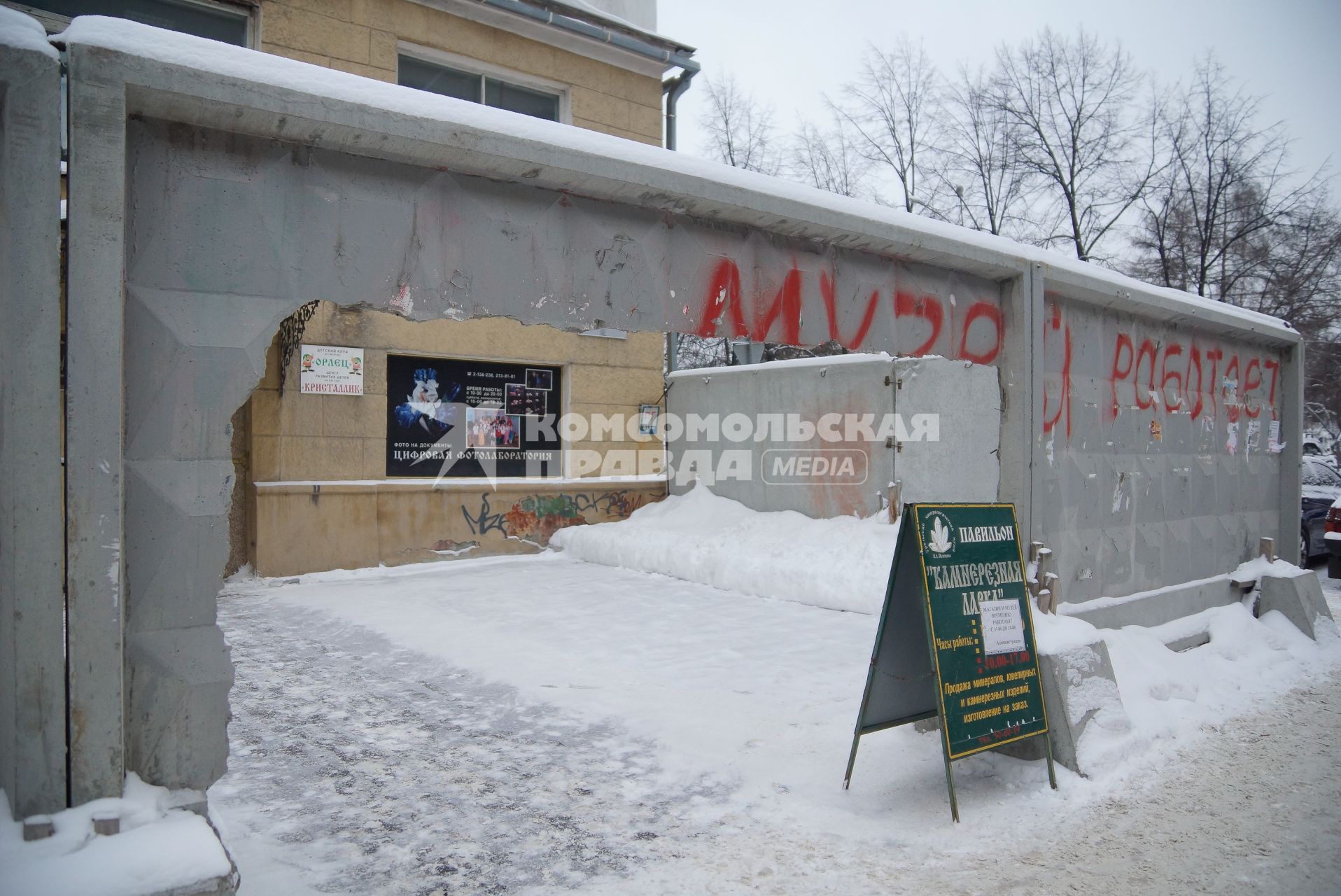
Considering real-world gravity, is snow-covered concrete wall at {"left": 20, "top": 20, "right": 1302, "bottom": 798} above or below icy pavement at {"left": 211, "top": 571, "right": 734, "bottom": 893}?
above

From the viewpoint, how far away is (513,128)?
11.0 feet

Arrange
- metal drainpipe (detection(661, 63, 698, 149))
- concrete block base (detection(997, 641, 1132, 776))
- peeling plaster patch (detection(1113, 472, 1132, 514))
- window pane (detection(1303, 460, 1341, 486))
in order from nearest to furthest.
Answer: concrete block base (detection(997, 641, 1132, 776)) < peeling plaster patch (detection(1113, 472, 1132, 514)) < metal drainpipe (detection(661, 63, 698, 149)) < window pane (detection(1303, 460, 1341, 486))

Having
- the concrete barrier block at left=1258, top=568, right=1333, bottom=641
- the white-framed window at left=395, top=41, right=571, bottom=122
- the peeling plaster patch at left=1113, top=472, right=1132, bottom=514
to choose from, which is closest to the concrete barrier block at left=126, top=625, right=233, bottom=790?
the peeling plaster patch at left=1113, top=472, right=1132, bottom=514

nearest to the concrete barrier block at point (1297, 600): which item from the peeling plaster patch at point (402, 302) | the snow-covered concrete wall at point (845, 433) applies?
the snow-covered concrete wall at point (845, 433)

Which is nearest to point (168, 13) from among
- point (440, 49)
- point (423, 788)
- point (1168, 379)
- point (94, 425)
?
point (440, 49)

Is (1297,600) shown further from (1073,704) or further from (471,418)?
(471,418)

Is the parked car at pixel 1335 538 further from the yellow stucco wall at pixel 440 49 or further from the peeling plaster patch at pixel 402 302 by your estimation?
the peeling plaster patch at pixel 402 302

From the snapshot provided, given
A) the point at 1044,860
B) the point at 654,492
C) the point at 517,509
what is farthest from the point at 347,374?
the point at 1044,860

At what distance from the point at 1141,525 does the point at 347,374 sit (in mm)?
8171

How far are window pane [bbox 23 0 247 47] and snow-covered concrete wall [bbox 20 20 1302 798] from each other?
25.5 ft

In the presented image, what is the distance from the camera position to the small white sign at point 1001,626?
4.16 metres

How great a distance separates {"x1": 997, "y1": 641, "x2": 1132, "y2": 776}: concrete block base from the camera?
435 centimetres

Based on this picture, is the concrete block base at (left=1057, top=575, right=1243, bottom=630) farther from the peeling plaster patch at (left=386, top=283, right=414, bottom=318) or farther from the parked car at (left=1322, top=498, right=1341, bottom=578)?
the parked car at (left=1322, top=498, right=1341, bottom=578)

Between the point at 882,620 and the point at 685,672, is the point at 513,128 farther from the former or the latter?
the point at 685,672
